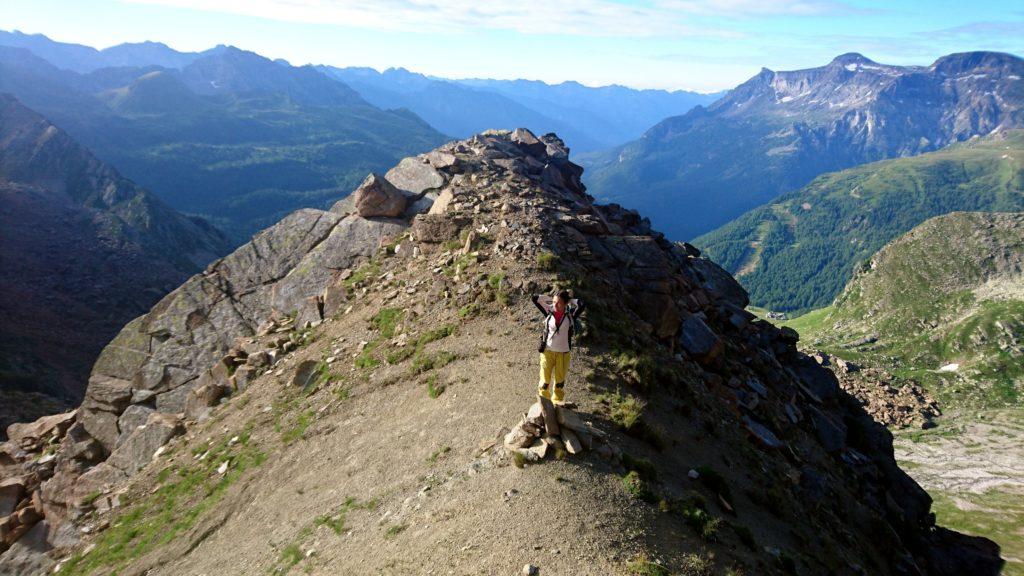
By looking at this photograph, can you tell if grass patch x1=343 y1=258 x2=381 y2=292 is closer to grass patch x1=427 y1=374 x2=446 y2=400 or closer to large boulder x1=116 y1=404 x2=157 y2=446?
grass patch x1=427 y1=374 x2=446 y2=400

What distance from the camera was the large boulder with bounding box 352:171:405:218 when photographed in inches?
1566

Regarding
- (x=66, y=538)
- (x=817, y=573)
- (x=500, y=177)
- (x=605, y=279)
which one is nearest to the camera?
(x=817, y=573)

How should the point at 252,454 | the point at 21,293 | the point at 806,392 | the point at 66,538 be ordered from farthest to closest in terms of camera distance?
the point at 21,293 < the point at 806,392 < the point at 66,538 < the point at 252,454

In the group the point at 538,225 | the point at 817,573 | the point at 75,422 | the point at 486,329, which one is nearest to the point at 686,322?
the point at 538,225

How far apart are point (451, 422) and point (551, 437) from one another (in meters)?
4.71

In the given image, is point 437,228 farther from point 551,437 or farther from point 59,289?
point 59,289

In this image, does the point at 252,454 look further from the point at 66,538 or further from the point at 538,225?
the point at 538,225

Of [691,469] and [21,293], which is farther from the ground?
[691,469]

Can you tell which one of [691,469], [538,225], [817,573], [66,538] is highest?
[538,225]

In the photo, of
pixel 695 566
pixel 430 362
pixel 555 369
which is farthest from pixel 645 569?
pixel 430 362

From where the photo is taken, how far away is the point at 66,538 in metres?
25.4

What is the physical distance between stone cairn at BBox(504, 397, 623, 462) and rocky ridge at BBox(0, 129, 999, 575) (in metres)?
0.12

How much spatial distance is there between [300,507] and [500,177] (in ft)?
98.4

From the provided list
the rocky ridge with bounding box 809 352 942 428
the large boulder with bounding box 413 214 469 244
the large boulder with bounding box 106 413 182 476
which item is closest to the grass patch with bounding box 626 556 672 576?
the large boulder with bounding box 413 214 469 244
